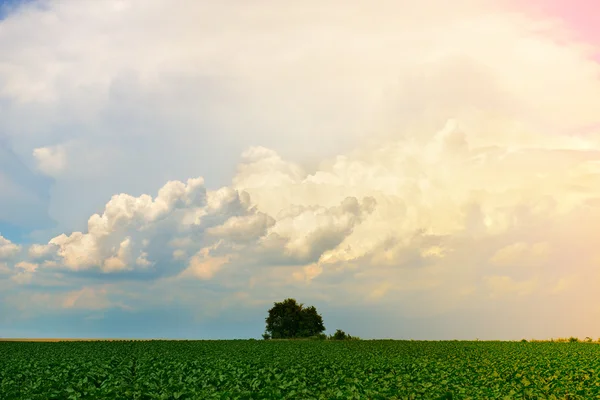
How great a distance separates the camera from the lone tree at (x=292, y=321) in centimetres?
9738

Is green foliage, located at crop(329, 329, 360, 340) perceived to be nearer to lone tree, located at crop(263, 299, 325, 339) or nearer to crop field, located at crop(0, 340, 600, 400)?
lone tree, located at crop(263, 299, 325, 339)

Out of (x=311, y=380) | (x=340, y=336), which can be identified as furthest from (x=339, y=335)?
(x=311, y=380)

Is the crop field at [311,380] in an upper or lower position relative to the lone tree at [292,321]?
lower

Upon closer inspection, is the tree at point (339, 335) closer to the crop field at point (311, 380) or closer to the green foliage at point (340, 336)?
the green foliage at point (340, 336)

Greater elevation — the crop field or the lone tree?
the lone tree

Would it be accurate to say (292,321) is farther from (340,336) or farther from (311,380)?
(311,380)

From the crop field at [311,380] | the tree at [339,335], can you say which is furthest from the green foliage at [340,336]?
the crop field at [311,380]

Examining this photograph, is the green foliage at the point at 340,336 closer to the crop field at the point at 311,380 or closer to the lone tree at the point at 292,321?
the lone tree at the point at 292,321

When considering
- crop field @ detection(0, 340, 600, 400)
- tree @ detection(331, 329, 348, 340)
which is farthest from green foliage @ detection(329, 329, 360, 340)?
crop field @ detection(0, 340, 600, 400)

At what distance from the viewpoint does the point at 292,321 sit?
323 ft

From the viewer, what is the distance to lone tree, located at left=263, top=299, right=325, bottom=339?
319ft

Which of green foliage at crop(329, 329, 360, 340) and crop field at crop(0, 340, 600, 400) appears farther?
green foliage at crop(329, 329, 360, 340)

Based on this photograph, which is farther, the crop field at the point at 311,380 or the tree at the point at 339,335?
the tree at the point at 339,335

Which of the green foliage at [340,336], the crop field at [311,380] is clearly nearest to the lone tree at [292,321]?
the green foliage at [340,336]
